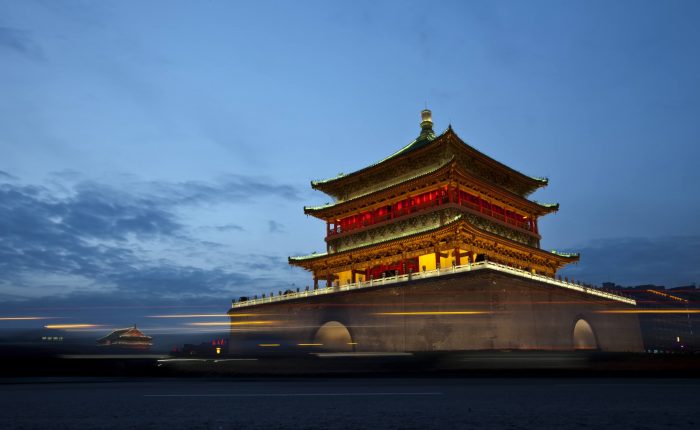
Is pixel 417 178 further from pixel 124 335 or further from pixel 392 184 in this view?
pixel 124 335

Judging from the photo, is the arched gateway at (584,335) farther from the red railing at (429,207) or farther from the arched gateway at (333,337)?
the arched gateway at (333,337)

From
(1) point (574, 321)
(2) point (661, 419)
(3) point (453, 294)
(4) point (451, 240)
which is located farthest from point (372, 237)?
(2) point (661, 419)

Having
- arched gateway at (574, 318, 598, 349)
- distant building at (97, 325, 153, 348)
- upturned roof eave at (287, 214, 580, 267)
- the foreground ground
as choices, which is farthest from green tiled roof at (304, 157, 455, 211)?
distant building at (97, 325, 153, 348)

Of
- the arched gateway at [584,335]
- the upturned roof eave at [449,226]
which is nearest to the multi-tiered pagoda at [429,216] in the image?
the upturned roof eave at [449,226]

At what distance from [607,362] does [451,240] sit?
19.0 m

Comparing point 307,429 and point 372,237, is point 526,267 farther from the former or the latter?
point 307,429

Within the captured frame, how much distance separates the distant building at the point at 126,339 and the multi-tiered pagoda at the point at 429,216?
89.9 ft

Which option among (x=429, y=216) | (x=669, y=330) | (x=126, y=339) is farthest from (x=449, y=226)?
(x=126, y=339)

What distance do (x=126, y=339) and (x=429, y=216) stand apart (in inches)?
1562

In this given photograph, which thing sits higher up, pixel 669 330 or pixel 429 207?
pixel 429 207

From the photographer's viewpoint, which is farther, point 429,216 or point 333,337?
point 333,337

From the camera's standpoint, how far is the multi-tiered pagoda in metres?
33.0

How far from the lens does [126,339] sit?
187 feet

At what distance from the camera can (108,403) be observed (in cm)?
686
